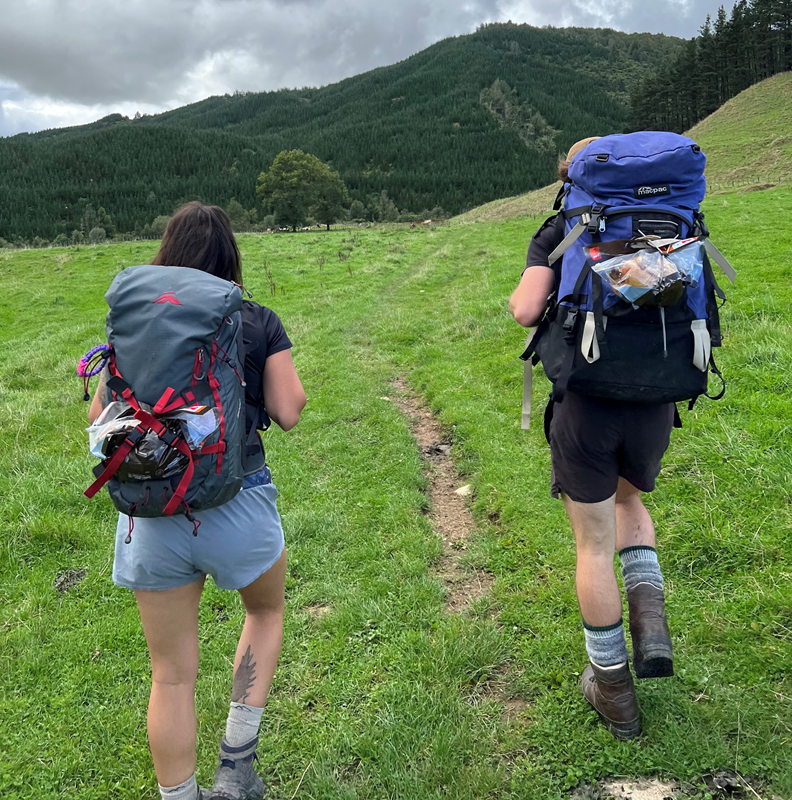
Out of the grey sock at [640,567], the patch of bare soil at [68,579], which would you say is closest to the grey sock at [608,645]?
the grey sock at [640,567]

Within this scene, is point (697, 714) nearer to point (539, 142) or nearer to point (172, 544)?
point (172, 544)

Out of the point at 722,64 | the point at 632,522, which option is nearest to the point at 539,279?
the point at 632,522

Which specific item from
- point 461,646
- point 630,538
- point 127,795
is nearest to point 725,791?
point 630,538

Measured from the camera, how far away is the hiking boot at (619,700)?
2.63 m

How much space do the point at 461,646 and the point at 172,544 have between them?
6.87 feet

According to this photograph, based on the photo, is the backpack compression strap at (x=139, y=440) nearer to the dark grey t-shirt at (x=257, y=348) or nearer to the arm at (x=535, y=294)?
the dark grey t-shirt at (x=257, y=348)

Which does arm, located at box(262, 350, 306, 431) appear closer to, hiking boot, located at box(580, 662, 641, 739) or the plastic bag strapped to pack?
the plastic bag strapped to pack

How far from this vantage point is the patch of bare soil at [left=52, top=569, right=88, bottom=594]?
4.46 metres

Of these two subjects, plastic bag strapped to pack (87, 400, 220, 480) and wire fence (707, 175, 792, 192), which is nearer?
plastic bag strapped to pack (87, 400, 220, 480)

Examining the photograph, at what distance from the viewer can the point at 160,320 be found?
1919 mm

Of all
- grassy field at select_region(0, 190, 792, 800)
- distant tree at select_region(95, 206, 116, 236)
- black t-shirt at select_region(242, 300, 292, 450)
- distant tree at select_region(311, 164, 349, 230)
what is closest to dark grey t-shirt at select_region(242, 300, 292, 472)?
black t-shirt at select_region(242, 300, 292, 450)

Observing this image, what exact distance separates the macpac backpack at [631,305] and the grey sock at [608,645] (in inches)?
46.1

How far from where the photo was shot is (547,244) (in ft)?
8.29

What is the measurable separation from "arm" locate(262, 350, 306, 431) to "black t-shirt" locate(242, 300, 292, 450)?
3 cm
